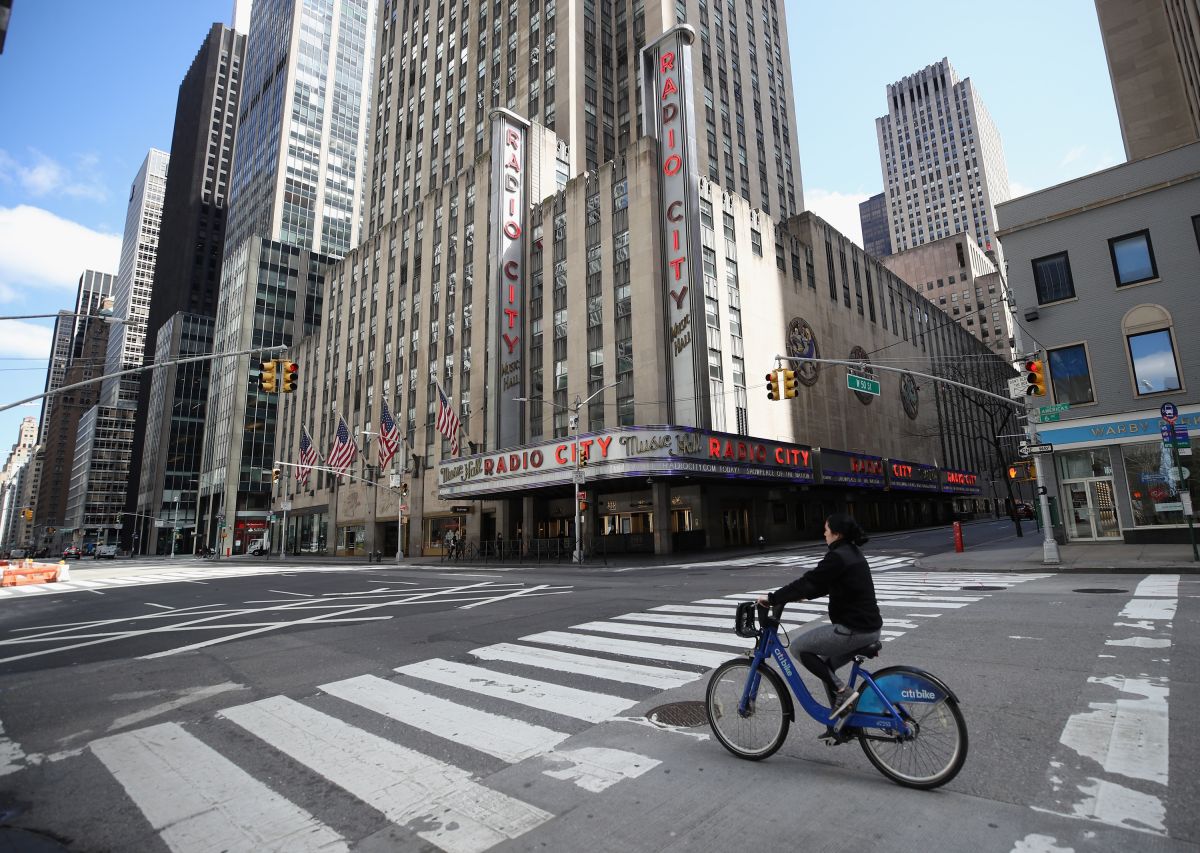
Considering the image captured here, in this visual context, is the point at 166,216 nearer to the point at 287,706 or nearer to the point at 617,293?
the point at 617,293

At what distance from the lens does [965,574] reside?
1717cm

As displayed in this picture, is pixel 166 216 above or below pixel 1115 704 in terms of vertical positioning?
above

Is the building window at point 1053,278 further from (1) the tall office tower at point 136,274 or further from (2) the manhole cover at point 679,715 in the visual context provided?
(1) the tall office tower at point 136,274

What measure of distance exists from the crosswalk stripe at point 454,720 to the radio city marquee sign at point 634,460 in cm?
2430

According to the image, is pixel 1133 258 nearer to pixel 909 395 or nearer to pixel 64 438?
pixel 909 395

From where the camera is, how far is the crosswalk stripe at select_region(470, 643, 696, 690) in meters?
6.95

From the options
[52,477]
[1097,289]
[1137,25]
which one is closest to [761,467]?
[1097,289]

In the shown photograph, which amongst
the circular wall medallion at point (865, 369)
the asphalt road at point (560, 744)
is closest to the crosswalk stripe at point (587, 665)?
the asphalt road at point (560, 744)

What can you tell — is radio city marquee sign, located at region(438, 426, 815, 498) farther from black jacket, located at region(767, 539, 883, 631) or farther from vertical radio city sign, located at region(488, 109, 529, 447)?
black jacket, located at region(767, 539, 883, 631)

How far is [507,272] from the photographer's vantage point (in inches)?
1724

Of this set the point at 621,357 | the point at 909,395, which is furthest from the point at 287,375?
the point at 909,395

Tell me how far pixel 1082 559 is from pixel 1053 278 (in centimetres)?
1241

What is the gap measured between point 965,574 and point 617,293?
2636 centimetres

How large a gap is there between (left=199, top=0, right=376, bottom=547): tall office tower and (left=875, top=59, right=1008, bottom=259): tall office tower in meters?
137
